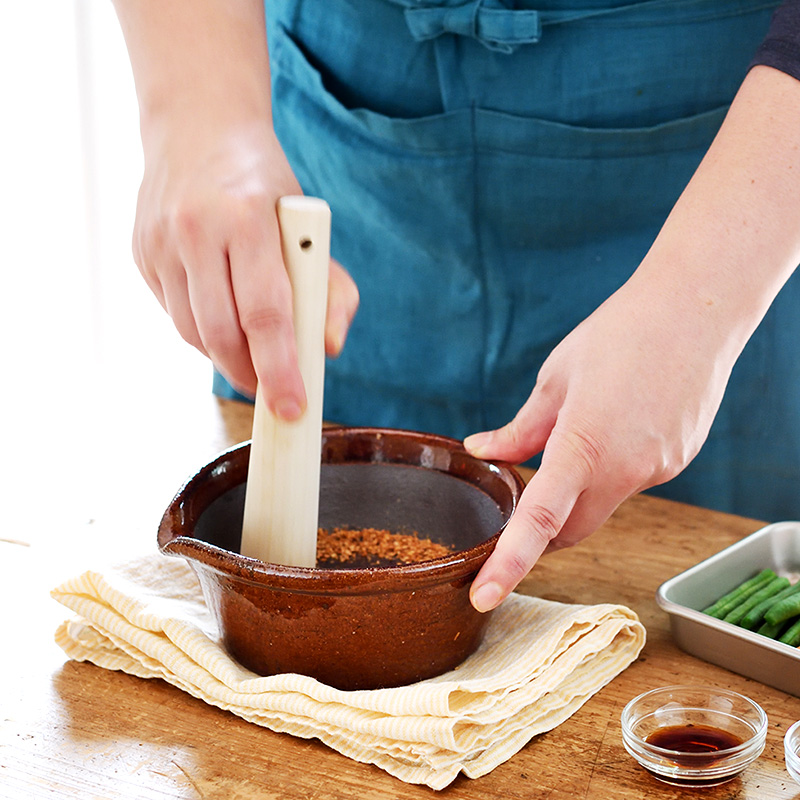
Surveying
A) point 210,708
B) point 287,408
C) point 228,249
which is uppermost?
point 228,249

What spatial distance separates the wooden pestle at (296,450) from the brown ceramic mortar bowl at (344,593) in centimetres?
6

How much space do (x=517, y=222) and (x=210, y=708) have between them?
751mm

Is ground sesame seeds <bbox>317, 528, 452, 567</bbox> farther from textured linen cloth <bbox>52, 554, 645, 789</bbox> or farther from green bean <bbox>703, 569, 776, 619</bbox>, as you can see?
green bean <bbox>703, 569, 776, 619</bbox>

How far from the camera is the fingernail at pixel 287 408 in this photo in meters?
0.90

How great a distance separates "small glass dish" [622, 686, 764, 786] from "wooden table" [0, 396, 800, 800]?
2 centimetres

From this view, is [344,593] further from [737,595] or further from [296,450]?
[737,595]

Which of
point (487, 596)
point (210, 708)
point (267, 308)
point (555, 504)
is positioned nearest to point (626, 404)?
point (555, 504)

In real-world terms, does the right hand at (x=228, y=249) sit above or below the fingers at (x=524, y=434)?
above

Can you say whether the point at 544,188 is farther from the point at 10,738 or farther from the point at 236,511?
the point at 10,738

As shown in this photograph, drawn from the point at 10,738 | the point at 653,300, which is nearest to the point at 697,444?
the point at 653,300

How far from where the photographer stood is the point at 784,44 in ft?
3.05

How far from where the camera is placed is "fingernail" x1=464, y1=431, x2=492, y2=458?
1020 mm

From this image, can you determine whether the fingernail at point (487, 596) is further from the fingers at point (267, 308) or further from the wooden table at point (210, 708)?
the fingers at point (267, 308)

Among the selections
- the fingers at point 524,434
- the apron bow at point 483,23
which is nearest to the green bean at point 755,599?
the fingers at point 524,434
